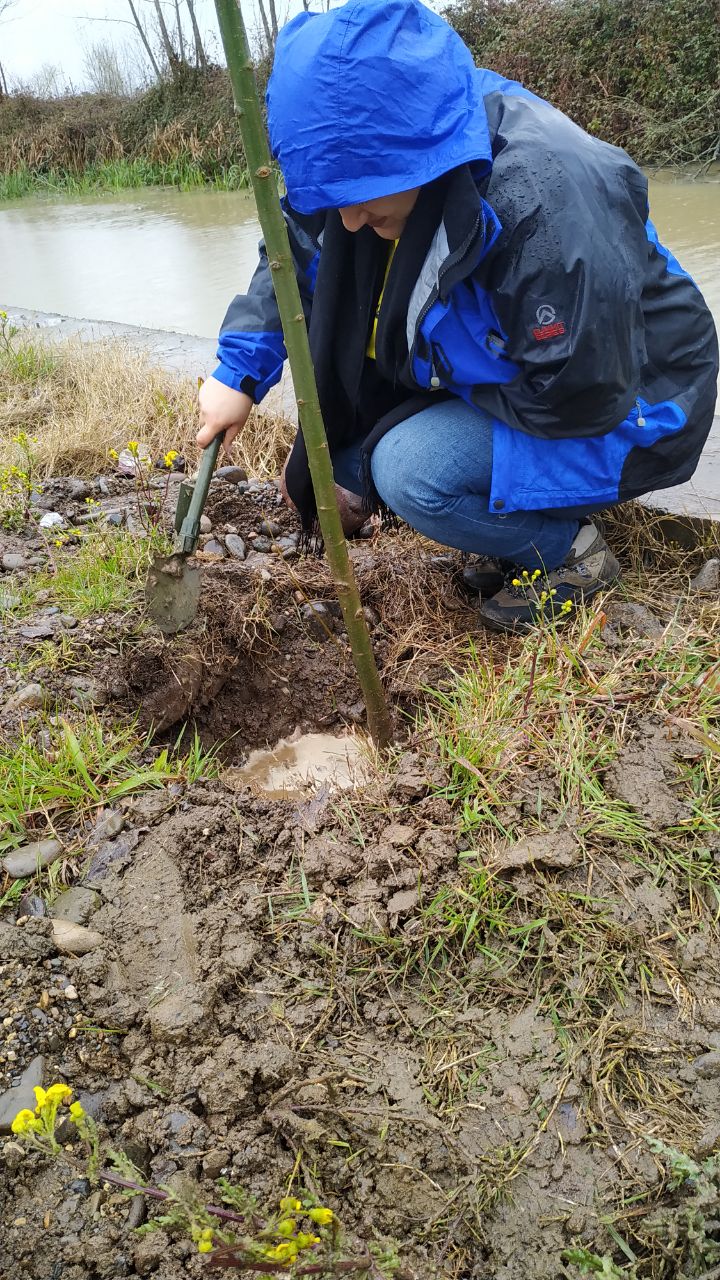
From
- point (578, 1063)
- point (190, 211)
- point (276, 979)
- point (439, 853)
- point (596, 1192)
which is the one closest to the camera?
point (596, 1192)

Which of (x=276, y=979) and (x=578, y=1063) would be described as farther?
(x=276, y=979)

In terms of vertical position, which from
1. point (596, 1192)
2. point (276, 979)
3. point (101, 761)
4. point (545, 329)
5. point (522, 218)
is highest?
point (522, 218)

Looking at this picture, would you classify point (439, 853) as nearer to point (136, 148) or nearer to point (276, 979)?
point (276, 979)

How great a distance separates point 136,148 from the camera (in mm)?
12812

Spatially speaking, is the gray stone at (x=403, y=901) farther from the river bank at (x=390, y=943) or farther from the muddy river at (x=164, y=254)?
the muddy river at (x=164, y=254)

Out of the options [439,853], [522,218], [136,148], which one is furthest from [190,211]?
[439,853]

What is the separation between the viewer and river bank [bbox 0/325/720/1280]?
3.84 feet

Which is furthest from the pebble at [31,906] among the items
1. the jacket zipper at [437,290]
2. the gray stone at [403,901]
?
the jacket zipper at [437,290]

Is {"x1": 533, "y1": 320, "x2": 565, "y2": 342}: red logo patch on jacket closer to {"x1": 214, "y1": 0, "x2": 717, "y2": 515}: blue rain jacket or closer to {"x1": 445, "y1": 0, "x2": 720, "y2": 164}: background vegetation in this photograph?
{"x1": 214, "y1": 0, "x2": 717, "y2": 515}: blue rain jacket

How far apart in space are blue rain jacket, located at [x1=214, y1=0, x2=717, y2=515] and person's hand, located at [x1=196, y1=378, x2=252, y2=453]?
33mm

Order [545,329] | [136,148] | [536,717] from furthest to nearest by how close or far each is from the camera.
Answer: [136,148]
[536,717]
[545,329]

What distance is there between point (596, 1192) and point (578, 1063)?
166mm

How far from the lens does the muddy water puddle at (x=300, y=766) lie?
2.06m

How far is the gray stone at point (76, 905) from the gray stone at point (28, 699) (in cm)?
50
